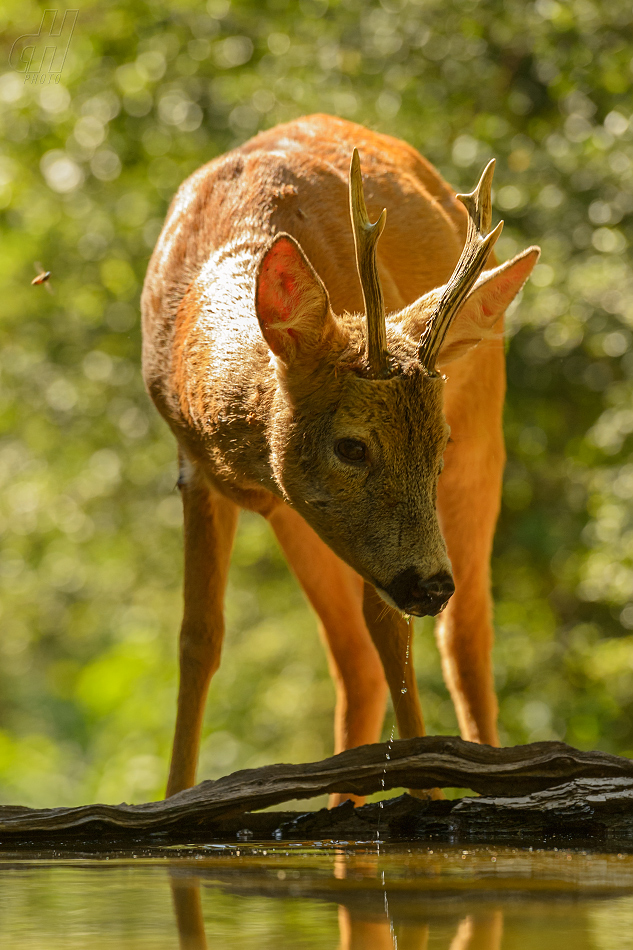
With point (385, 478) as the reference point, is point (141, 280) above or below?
above

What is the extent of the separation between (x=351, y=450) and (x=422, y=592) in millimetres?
461

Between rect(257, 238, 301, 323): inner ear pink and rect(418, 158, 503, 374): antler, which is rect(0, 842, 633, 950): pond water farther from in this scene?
rect(257, 238, 301, 323): inner ear pink

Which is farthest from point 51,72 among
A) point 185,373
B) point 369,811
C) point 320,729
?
point 369,811

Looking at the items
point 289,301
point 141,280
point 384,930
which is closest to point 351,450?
point 289,301

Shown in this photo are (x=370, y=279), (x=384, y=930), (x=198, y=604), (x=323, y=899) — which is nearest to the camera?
(x=384, y=930)

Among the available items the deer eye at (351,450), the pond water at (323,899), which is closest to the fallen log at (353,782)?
the pond water at (323,899)

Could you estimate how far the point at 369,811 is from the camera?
3852 millimetres

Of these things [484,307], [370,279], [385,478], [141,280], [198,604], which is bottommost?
[385,478]

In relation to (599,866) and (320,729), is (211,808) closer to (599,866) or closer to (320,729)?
(599,866)

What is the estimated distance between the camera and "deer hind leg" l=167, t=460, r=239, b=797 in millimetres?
4742

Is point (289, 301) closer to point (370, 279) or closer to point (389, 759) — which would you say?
point (370, 279)

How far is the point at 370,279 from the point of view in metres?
3.53

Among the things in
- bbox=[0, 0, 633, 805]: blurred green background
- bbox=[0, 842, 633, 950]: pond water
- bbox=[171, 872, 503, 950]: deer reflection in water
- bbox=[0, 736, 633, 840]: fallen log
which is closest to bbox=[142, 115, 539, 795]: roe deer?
bbox=[0, 736, 633, 840]: fallen log

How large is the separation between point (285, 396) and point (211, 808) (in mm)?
1226
